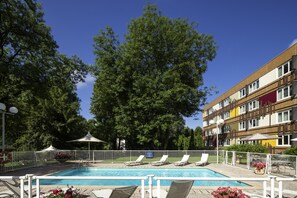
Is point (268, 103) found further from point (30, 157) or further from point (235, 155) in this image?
point (30, 157)

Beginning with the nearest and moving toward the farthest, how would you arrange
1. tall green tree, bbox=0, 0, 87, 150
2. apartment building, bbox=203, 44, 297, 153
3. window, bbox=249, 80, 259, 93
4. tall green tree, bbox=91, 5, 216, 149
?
tall green tree, bbox=0, 0, 87, 150, apartment building, bbox=203, 44, 297, 153, tall green tree, bbox=91, 5, 216, 149, window, bbox=249, 80, 259, 93

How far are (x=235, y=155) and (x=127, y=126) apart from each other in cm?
1521

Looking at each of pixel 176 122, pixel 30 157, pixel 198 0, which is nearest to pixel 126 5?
pixel 198 0

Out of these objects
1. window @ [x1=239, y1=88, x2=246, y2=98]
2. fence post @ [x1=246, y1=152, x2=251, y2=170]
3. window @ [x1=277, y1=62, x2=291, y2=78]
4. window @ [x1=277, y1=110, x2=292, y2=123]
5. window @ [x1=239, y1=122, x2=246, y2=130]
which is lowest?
fence post @ [x1=246, y1=152, x2=251, y2=170]

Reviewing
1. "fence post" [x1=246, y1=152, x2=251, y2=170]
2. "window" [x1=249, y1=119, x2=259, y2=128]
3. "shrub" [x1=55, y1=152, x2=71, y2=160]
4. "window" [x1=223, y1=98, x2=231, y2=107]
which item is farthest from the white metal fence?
"window" [x1=223, y1=98, x2=231, y2=107]

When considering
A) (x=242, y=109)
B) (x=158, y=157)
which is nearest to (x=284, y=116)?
(x=242, y=109)

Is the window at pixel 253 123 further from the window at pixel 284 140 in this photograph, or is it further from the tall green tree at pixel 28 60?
the tall green tree at pixel 28 60

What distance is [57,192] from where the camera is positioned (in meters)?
7.05

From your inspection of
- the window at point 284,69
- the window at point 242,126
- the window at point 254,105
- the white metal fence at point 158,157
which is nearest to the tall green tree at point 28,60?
the white metal fence at point 158,157

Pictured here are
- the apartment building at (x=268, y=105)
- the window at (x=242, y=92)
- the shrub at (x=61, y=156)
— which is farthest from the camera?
the window at (x=242, y=92)

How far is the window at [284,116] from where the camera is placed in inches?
1056

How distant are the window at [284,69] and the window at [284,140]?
234 inches

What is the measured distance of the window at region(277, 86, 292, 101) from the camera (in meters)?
26.8

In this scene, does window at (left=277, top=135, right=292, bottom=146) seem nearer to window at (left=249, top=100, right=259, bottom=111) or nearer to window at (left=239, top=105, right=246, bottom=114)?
window at (left=249, top=100, right=259, bottom=111)
